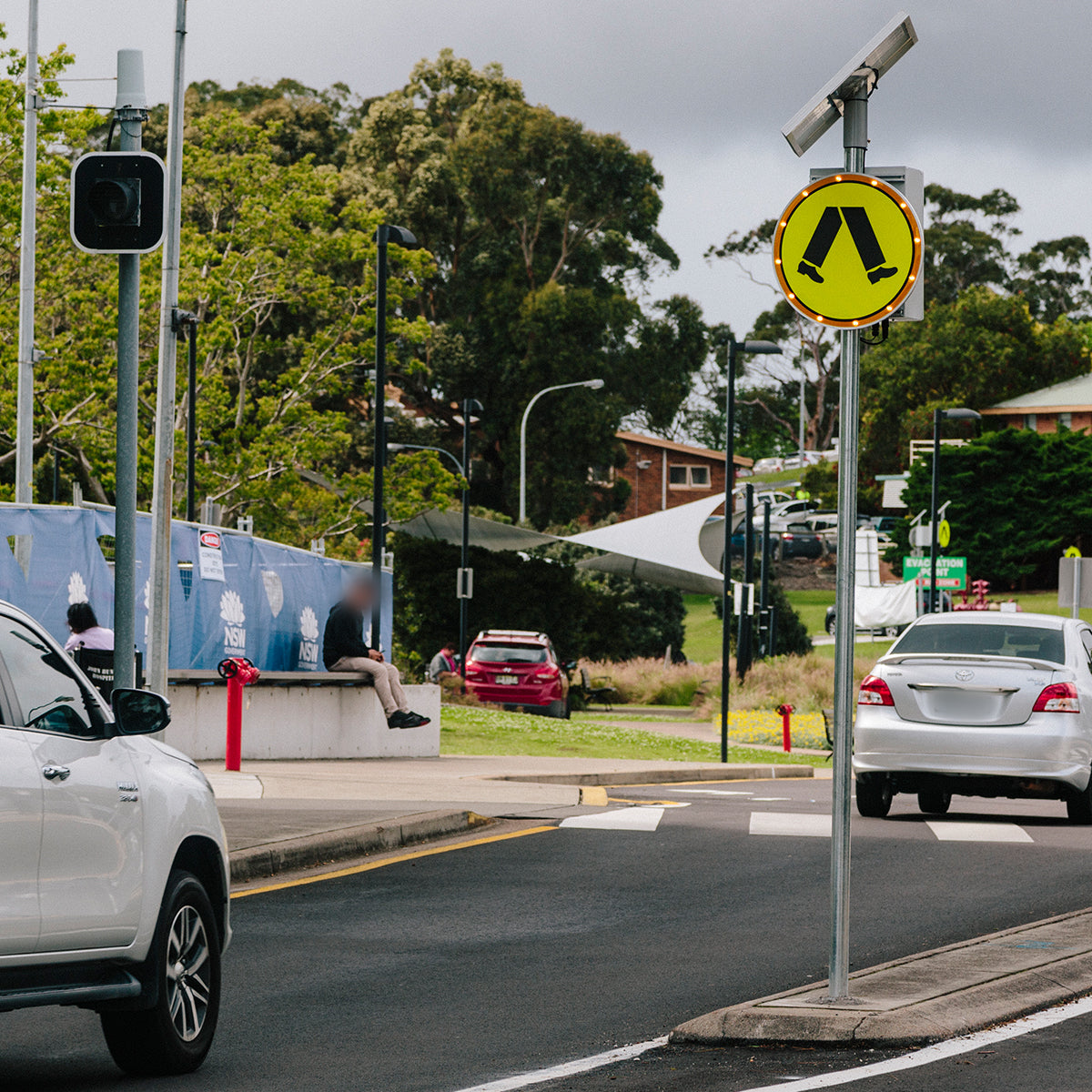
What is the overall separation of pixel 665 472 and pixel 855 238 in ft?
293

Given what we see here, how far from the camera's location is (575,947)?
30.8ft

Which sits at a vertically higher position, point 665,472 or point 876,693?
point 665,472

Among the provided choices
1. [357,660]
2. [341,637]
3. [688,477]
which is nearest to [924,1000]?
[341,637]

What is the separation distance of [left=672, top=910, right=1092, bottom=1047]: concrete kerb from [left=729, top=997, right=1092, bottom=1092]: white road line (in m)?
0.06

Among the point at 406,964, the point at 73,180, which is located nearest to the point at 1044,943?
the point at 406,964

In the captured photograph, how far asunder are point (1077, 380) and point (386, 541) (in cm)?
5185

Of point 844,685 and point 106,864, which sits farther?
point 844,685

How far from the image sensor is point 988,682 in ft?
49.2

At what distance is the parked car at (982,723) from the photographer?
1485 cm

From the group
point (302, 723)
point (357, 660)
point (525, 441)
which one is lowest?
point (302, 723)

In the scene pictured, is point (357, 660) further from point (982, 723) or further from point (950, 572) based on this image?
point (950, 572)

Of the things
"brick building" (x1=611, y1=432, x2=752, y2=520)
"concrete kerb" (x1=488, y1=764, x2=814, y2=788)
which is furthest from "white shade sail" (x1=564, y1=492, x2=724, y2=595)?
"brick building" (x1=611, y1=432, x2=752, y2=520)

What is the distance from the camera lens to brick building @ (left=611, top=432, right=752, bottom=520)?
9625 centimetres

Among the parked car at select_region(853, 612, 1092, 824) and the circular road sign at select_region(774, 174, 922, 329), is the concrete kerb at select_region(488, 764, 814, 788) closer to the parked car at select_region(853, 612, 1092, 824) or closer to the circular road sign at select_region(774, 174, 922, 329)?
the parked car at select_region(853, 612, 1092, 824)
